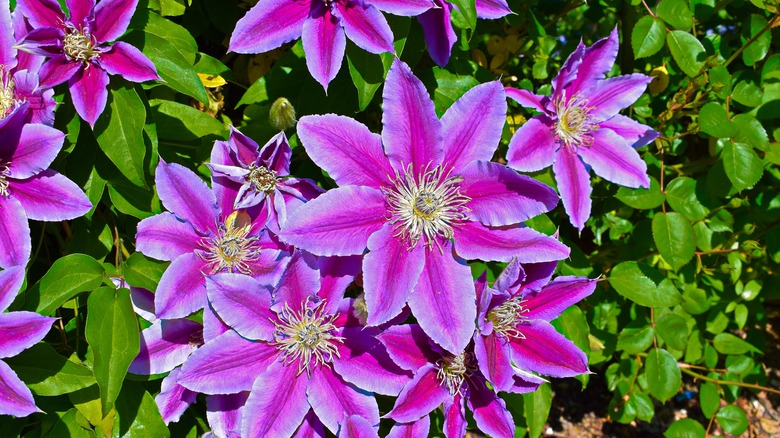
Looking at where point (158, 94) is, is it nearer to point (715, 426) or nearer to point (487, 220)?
point (487, 220)

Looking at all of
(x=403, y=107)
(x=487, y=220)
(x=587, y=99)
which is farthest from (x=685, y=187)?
(x=403, y=107)

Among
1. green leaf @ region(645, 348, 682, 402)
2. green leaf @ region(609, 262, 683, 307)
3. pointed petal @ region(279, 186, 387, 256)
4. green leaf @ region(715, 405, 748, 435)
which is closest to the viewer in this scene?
pointed petal @ region(279, 186, 387, 256)

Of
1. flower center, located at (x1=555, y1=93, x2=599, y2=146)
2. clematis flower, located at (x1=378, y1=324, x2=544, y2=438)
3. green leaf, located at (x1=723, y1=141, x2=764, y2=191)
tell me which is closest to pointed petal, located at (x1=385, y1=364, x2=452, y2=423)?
clematis flower, located at (x1=378, y1=324, x2=544, y2=438)

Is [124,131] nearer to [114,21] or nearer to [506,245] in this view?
[114,21]

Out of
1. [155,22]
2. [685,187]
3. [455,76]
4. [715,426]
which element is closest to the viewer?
[155,22]

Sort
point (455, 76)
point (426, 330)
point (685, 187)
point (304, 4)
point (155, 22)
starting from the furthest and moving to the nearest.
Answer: point (685, 187), point (455, 76), point (155, 22), point (304, 4), point (426, 330)

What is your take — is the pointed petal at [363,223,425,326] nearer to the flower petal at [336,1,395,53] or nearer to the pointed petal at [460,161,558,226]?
the pointed petal at [460,161,558,226]

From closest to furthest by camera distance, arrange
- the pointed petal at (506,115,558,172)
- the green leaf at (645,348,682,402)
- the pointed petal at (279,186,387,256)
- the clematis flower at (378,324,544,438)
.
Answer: the pointed petal at (279,186,387,256), the clematis flower at (378,324,544,438), the pointed petal at (506,115,558,172), the green leaf at (645,348,682,402)
